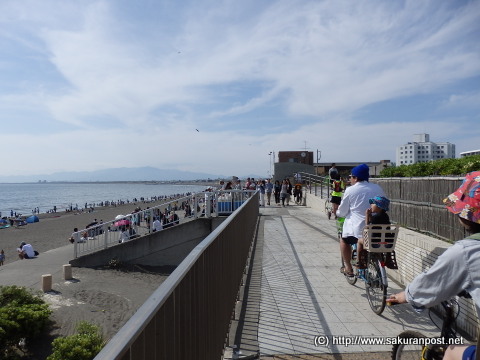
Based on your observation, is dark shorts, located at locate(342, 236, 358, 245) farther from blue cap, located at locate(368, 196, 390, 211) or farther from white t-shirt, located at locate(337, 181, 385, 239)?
blue cap, located at locate(368, 196, 390, 211)

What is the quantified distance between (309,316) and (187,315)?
3.10 metres

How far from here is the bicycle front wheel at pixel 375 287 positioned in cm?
490

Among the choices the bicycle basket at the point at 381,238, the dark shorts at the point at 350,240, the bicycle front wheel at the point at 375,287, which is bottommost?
the bicycle front wheel at the point at 375,287

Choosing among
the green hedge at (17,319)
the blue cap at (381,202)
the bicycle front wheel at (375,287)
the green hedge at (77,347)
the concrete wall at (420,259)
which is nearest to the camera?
the concrete wall at (420,259)

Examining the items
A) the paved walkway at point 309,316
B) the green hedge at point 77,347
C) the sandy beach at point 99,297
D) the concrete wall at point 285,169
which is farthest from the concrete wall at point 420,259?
the concrete wall at point 285,169

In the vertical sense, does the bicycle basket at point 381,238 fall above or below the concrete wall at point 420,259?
above

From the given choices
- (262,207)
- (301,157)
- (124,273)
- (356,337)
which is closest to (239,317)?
(356,337)

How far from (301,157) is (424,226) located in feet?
183

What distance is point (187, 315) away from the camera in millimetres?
2371

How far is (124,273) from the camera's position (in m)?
17.3

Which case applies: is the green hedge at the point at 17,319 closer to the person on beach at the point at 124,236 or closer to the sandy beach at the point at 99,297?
the sandy beach at the point at 99,297

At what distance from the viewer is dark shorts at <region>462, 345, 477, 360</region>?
2.04 metres

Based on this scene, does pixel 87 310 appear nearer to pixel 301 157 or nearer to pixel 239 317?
pixel 239 317

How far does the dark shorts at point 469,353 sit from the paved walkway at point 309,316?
200 centimetres
